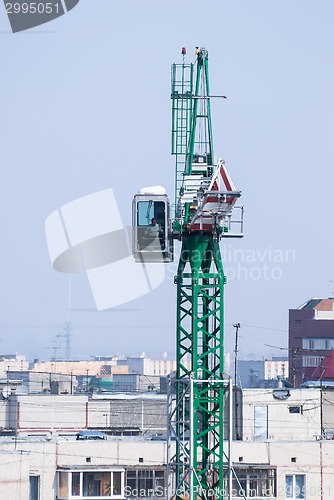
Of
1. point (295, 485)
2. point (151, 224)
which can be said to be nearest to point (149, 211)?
point (151, 224)

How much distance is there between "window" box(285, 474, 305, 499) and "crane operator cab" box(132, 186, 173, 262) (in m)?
13.7

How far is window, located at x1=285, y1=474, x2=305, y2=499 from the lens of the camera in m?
41.1

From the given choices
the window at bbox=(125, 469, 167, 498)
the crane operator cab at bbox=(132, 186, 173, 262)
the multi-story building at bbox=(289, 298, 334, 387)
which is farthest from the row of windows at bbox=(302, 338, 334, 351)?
the crane operator cab at bbox=(132, 186, 173, 262)

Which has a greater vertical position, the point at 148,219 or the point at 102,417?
the point at 148,219

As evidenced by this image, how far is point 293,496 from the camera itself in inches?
1626

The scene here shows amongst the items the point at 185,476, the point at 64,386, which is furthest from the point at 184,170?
the point at 64,386

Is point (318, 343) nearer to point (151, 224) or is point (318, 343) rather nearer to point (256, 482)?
point (256, 482)

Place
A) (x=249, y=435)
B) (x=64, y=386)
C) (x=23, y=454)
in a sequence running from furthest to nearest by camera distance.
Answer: (x=64, y=386) < (x=249, y=435) < (x=23, y=454)

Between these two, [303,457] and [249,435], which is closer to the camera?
[303,457]

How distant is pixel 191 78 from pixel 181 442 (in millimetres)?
8764

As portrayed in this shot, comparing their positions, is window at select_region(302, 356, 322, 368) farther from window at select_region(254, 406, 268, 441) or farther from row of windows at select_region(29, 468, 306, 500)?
row of windows at select_region(29, 468, 306, 500)

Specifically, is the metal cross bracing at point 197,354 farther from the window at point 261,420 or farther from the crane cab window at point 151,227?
the window at point 261,420

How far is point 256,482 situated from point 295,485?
126 centimetres

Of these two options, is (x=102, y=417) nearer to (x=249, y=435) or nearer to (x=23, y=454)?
(x=249, y=435)
